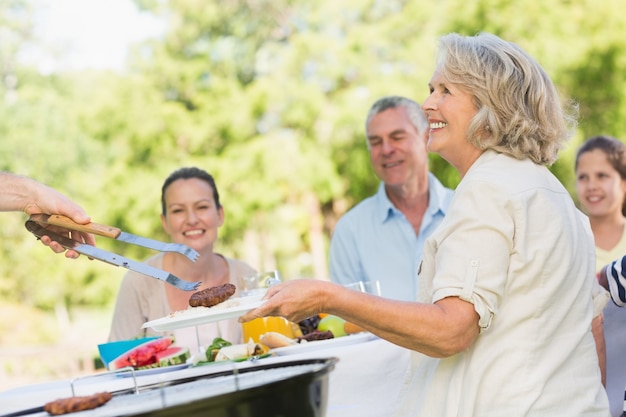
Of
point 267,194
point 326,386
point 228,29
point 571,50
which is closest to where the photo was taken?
point 326,386

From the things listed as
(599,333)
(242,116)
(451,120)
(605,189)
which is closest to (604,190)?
(605,189)

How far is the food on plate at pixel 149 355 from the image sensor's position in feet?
11.1

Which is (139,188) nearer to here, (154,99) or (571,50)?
(154,99)

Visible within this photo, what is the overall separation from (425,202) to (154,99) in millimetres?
13435

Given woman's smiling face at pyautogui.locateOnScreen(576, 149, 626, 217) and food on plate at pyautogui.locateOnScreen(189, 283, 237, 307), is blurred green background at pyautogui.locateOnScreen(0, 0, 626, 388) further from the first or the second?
food on plate at pyautogui.locateOnScreen(189, 283, 237, 307)

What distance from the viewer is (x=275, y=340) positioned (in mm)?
3387

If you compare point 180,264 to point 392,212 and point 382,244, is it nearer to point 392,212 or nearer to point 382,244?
point 382,244

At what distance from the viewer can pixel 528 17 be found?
15.1m

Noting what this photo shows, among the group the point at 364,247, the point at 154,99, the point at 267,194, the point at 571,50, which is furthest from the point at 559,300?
the point at 154,99

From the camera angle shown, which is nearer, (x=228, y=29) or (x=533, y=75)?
(x=533, y=75)

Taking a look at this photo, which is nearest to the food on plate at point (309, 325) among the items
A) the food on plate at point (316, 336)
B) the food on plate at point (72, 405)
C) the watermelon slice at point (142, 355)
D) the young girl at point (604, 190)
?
the food on plate at point (316, 336)

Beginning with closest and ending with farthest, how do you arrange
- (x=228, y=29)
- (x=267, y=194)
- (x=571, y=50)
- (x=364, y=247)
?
(x=364, y=247) → (x=571, y=50) → (x=267, y=194) → (x=228, y=29)

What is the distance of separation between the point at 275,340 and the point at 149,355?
1.58 ft

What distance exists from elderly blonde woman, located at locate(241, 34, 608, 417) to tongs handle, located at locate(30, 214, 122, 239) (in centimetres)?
66
